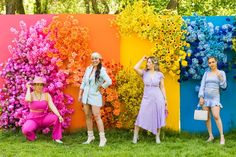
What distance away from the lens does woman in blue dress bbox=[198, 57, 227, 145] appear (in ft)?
24.9

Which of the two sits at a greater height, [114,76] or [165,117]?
[114,76]

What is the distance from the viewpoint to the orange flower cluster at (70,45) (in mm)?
8250

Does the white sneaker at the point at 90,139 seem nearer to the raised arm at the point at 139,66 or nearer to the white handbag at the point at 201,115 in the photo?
the raised arm at the point at 139,66

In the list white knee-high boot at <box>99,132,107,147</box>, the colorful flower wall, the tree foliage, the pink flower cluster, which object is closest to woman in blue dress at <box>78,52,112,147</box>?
white knee-high boot at <box>99,132,107,147</box>

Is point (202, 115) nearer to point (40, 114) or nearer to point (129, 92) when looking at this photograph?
point (129, 92)

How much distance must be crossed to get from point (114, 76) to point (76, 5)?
40.4ft

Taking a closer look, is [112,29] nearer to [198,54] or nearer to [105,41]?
[105,41]

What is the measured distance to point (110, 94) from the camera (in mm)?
8211

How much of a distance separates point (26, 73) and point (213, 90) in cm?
327

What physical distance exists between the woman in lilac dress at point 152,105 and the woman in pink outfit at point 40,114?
133cm

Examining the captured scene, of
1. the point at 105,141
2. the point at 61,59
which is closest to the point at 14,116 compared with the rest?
the point at 61,59

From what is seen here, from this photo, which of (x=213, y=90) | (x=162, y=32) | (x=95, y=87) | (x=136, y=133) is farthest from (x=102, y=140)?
(x=162, y=32)

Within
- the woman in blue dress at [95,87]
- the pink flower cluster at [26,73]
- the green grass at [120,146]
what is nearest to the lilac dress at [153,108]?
the green grass at [120,146]

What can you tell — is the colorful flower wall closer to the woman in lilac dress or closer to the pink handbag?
the woman in lilac dress
